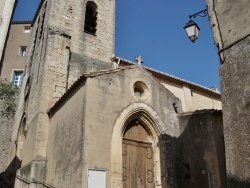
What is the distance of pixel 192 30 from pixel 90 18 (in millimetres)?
9381

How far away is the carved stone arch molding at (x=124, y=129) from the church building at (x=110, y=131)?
27mm

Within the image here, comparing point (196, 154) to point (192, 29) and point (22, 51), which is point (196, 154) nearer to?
point (192, 29)

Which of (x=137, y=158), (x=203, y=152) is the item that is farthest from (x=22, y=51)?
(x=203, y=152)

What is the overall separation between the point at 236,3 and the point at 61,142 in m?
6.37

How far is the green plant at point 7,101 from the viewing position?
802 inches

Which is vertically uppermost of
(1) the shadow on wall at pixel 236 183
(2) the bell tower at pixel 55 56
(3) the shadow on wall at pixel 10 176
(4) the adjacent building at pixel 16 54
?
(4) the adjacent building at pixel 16 54

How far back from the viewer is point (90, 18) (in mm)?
15227

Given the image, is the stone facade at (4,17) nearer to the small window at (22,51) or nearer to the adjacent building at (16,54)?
the adjacent building at (16,54)

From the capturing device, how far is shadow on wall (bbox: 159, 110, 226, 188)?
8969 millimetres

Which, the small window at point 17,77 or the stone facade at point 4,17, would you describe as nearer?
the stone facade at point 4,17

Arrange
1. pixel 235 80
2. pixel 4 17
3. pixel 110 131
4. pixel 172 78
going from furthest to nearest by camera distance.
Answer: pixel 172 78
pixel 110 131
pixel 4 17
pixel 235 80

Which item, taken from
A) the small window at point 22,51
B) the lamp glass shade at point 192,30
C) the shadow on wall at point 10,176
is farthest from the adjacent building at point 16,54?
the lamp glass shade at point 192,30

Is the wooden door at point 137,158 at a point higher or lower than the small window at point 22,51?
lower

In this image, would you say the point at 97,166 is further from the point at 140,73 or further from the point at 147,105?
the point at 140,73
